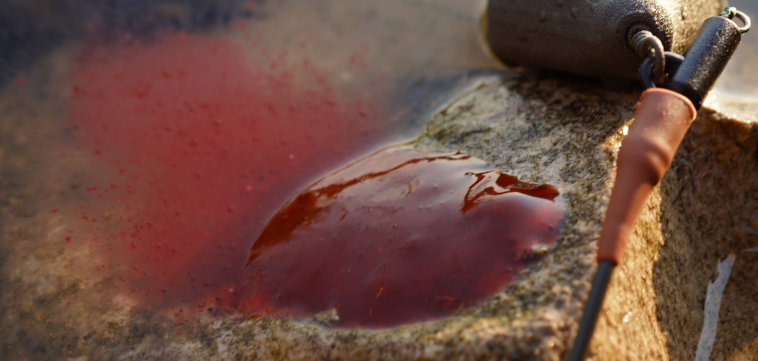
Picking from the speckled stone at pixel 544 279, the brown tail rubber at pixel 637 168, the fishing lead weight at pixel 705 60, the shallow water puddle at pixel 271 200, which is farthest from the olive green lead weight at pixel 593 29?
the brown tail rubber at pixel 637 168

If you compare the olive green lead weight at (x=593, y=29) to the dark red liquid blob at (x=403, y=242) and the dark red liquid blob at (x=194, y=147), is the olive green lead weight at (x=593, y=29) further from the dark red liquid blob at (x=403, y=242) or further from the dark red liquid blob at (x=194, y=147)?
the dark red liquid blob at (x=194, y=147)

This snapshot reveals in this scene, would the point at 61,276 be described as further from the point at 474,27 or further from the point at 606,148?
the point at 474,27

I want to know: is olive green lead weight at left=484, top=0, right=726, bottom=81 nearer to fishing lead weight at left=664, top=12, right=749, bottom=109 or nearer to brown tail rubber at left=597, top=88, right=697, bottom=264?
fishing lead weight at left=664, top=12, right=749, bottom=109

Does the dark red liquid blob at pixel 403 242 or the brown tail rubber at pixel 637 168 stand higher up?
the brown tail rubber at pixel 637 168

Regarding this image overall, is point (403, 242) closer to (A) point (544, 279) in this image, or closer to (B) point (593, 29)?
(A) point (544, 279)

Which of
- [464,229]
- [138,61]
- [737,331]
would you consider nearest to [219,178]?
[138,61]

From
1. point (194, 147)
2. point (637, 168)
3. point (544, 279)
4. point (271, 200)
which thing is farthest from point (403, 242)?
point (194, 147)

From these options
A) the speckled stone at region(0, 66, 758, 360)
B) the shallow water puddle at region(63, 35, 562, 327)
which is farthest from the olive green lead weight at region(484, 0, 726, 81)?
the shallow water puddle at region(63, 35, 562, 327)

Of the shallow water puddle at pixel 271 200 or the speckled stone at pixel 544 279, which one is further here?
the shallow water puddle at pixel 271 200
